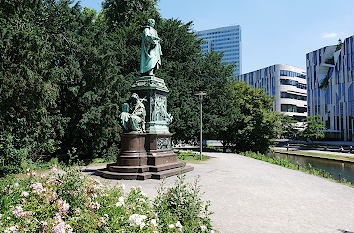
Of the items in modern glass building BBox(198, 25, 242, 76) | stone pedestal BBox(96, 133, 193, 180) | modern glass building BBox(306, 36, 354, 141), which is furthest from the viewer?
modern glass building BBox(198, 25, 242, 76)

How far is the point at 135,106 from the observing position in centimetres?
1231

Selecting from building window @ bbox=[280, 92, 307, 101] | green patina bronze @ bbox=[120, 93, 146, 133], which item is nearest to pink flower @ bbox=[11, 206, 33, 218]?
green patina bronze @ bbox=[120, 93, 146, 133]

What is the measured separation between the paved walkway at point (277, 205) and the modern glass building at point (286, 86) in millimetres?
70417

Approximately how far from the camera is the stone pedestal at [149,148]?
36.0ft

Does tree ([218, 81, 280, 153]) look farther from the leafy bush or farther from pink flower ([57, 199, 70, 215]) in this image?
pink flower ([57, 199, 70, 215])

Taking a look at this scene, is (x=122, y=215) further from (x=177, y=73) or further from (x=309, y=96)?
(x=309, y=96)

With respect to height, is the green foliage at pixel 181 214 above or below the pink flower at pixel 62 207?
below

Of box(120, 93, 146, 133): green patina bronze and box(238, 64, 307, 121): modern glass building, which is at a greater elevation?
box(238, 64, 307, 121): modern glass building

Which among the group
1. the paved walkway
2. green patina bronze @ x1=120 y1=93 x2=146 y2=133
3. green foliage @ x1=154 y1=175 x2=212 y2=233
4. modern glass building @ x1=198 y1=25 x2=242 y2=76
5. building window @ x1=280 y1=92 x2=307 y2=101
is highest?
modern glass building @ x1=198 y1=25 x2=242 y2=76

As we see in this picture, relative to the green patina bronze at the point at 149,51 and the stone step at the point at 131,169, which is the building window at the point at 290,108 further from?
the stone step at the point at 131,169

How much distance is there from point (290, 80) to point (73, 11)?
7248cm

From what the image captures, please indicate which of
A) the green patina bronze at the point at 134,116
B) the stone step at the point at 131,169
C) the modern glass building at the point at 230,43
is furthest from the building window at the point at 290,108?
the modern glass building at the point at 230,43

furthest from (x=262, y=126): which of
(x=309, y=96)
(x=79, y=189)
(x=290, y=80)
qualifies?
(x=290, y=80)

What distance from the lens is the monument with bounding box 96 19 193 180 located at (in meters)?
11.1
